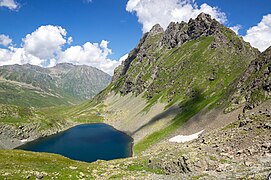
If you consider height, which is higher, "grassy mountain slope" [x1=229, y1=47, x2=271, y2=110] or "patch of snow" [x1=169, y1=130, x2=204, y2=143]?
"grassy mountain slope" [x1=229, y1=47, x2=271, y2=110]

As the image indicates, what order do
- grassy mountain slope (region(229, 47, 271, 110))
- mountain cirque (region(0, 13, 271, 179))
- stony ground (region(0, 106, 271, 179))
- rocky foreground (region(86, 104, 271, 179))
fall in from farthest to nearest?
grassy mountain slope (region(229, 47, 271, 110)) < mountain cirque (region(0, 13, 271, 179)) < stony ground (region(0, 106, 271, 179)) < rocky foreground (region(86, 104, 271, 179))

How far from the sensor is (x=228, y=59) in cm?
16550

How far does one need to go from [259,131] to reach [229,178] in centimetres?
1829

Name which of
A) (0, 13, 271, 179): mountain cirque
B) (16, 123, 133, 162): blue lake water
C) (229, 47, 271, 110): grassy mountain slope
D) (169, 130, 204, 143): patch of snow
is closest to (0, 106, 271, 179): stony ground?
(0, 13, 271, 179): mountain cirque

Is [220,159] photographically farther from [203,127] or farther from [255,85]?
[255,85]

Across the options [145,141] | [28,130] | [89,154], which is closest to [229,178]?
[145,141]

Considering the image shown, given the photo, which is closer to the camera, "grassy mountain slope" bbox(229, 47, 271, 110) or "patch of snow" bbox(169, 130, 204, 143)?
"grassy mountain slope" bbox(229, 47, 271, 110)

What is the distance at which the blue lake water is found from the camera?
391 ft

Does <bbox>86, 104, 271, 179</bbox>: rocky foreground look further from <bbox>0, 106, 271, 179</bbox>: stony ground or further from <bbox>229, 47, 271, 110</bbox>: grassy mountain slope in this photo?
<bbox>229, 47, 271, 110</bbox>: grassy mountain slope

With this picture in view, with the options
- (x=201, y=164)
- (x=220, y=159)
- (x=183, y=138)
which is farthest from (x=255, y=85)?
(x=201, y=164)

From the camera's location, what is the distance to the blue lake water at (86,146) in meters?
119

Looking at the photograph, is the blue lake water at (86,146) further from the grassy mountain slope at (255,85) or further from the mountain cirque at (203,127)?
the grassy mountain slope at (255,85)

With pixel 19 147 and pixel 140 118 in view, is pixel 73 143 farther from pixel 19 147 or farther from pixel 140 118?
pixel 140 118

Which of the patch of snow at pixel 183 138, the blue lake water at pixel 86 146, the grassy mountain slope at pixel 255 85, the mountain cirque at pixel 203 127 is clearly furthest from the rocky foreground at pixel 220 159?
the blue lake water at pixel 86 146
